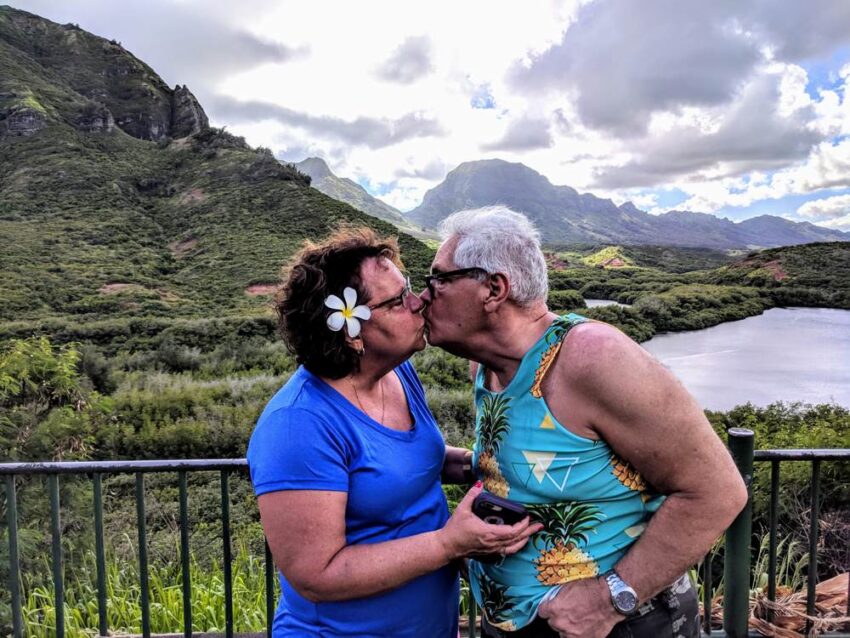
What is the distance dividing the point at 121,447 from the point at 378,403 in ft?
31.4

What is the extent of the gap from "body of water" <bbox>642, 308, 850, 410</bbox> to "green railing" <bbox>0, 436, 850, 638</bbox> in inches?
370

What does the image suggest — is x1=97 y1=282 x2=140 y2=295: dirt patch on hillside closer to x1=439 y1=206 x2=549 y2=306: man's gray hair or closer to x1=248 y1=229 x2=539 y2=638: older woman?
x1=248 y1=229 x2=539 y2=638: older woman

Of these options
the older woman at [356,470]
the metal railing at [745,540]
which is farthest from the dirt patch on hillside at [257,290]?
the older woman at [356,470]

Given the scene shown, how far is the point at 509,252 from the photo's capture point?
1589 mm

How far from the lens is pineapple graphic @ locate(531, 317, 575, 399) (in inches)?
58.7

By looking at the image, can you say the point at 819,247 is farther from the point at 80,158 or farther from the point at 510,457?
the point at 80,158

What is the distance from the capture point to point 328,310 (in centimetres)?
159

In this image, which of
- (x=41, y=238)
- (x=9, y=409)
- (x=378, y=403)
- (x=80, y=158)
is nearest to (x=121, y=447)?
(x=9, y=409)

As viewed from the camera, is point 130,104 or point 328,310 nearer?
point 328,310

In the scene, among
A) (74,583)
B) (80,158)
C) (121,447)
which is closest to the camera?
(74,583)

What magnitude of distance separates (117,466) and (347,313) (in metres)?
1.23

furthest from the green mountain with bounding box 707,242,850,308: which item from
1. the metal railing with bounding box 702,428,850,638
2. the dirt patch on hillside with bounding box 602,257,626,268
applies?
the dirt patch on hillside with bounding box 602,257,626,268

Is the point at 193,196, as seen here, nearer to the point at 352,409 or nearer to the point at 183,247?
the point at 183,247

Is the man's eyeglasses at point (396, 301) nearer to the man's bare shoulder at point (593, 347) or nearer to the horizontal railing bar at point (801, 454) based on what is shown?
the man's bare shoulder at point (593, 347)
